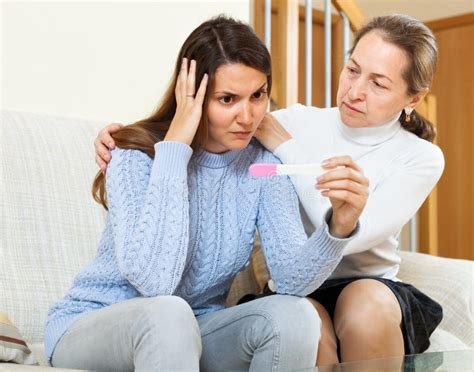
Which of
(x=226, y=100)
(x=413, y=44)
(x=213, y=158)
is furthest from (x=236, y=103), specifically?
(x=413, y=44)

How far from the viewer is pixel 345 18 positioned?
294 cm

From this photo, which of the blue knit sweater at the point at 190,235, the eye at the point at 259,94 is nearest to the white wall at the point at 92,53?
the blue knit sweater at the point at 190,235

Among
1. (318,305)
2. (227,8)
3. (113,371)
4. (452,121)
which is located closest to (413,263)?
(318,305)

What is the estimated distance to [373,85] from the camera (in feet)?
5.24

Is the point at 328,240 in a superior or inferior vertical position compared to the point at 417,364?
superior

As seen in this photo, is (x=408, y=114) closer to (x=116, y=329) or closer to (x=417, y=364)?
(x=417, y=364)

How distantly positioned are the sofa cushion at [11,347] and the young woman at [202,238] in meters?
0.06

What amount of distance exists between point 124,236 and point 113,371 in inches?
8.3

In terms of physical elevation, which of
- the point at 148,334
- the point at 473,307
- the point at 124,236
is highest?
the point at 124,236

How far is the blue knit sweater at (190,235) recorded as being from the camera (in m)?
1.29

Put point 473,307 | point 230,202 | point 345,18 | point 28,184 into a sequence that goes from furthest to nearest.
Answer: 1. point 345,18
2. point 473,307
3. point 28,184
4. point 230,202

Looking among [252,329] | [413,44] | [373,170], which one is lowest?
[252,329]

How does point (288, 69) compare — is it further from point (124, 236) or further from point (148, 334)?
point (148, 334)

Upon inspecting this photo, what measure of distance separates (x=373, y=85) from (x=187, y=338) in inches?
28.4
